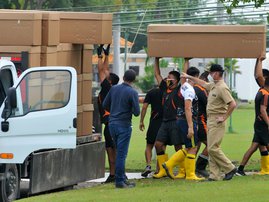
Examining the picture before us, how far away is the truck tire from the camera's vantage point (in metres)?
13.7

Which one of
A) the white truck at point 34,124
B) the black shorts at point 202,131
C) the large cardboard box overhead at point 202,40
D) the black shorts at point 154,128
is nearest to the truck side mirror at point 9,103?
the white truck at point 34,124

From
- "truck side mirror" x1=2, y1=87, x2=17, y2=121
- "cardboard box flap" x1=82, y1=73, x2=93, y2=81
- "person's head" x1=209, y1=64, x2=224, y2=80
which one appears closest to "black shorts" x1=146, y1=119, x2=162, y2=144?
"cardboard box flap" x1=82, y1=73, x2=93, y2=81

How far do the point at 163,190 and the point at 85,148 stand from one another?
216 cm

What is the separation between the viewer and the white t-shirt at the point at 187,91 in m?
16.0

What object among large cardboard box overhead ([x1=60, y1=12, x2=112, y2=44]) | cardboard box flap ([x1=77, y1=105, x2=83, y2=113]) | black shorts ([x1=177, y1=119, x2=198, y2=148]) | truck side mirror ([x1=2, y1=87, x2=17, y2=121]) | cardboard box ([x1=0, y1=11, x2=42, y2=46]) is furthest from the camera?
black shorts ([x1=177, y1=119, x2=198, y2=148])

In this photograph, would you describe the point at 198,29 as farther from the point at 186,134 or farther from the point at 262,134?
the point at 262,134

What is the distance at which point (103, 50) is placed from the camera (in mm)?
16672

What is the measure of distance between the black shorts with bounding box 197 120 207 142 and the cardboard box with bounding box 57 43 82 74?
2.53 metres

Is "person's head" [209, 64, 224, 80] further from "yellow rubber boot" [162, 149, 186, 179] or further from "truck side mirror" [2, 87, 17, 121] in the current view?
"truck side mirror" [2, 87, 17, 121]

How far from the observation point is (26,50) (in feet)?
48.3

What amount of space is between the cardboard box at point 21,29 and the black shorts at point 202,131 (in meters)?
3.98

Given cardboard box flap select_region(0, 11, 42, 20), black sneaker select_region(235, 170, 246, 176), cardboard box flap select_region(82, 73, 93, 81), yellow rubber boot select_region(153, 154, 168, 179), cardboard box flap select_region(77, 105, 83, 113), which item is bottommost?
black sneaker select_region(235, 170, 246, 176)

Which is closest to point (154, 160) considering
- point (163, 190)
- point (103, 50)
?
point (103, 50)

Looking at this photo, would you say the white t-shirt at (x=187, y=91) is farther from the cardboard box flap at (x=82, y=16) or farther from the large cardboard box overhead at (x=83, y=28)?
the cardboard box flap at (x=82, y=16)
